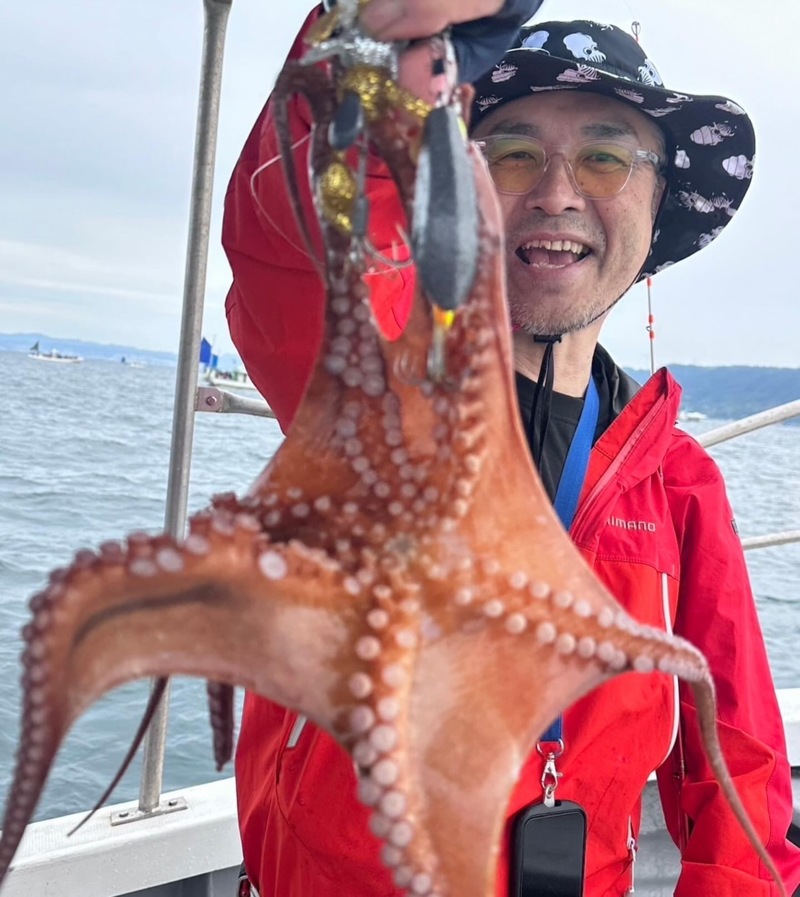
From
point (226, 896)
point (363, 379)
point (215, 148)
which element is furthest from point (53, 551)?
point (363, 379)

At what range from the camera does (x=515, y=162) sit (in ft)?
5.93

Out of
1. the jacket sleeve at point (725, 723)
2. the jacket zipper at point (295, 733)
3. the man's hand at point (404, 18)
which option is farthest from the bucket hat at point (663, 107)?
the jacket zipper at point (295, 733)

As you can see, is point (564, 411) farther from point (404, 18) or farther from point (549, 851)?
point (404, 18)

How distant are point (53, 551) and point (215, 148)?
8543mm

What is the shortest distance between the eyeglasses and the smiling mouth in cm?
11

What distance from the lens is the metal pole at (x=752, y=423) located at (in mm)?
3027

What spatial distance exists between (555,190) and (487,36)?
84 cm

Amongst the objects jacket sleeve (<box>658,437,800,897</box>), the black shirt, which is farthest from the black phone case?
the black shirt

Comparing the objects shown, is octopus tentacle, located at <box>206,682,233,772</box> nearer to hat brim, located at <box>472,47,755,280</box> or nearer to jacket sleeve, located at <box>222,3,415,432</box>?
jacket sleeve, located at <box>222,3,415,432</box>

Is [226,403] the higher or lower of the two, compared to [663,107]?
lower

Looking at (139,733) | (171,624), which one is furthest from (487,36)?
(139,733)

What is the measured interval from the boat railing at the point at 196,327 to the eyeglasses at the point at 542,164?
1.91ft

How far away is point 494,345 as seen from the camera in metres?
0.78

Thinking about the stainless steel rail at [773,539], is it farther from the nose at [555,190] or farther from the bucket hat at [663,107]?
the nose at [555,190]
